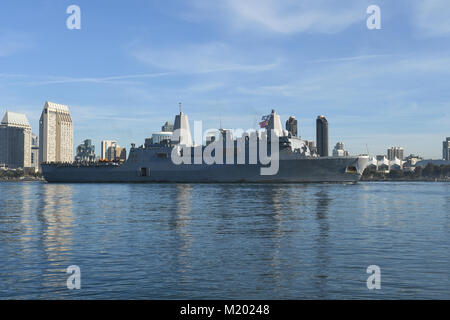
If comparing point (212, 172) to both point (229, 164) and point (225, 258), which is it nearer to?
point (229, 164)

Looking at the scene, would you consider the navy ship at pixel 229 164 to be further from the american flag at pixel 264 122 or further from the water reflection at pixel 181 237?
the water reflection at pixel 181 237

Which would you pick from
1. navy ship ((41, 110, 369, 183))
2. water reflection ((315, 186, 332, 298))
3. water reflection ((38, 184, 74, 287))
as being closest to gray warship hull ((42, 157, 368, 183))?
navy ship ((41, 110, 369, 183))

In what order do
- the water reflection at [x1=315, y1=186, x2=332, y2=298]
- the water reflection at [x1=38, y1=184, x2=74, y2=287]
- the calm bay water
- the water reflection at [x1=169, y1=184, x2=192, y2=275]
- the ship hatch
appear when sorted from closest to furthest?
the calm bay water
the water reflection at [x1=315, y1=186, x2=332, y2=298]
the water reflection at [x1=38, y1=184, x2=74, y2=287]
the water reflection at [x1=169, y1=184, x2=192, y2=275]
the ship hatch

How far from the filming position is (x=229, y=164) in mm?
84875

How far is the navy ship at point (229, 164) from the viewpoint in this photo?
79.0 metres

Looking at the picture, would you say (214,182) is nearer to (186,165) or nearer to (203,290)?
(186,165)

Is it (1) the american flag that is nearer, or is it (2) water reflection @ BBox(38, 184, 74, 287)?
(2) water reflection @ BBox(38, 184, 74, 287)

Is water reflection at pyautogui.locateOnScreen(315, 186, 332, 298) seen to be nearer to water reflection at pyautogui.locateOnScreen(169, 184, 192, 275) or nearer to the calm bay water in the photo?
the calm bay water

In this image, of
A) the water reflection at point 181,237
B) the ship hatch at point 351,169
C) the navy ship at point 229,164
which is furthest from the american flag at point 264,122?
the water reflection at point 181,237

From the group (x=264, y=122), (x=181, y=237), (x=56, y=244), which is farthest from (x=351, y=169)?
(x=56, y=244)

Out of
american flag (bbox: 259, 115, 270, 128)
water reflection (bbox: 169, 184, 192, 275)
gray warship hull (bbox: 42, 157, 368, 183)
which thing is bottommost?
water reflection (bbox: 169, 184, 192, 275)

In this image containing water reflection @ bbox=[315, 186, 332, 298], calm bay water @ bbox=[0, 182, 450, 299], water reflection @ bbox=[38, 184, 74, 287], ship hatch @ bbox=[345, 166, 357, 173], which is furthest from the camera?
ship hatch @ bbox=[345, 166, 357, 173]

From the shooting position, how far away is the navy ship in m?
79.0
